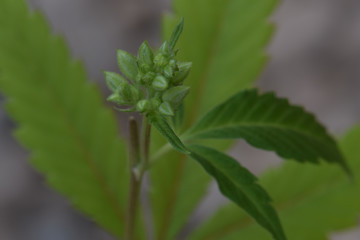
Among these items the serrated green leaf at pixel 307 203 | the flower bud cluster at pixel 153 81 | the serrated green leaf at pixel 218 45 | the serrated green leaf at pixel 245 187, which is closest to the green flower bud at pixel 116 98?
the flower bud cluster at pixel 153 81

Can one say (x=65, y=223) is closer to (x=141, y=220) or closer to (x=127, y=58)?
(x=141, y=220)

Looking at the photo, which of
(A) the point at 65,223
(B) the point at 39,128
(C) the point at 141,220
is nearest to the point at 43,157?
(B) the point at 39,128

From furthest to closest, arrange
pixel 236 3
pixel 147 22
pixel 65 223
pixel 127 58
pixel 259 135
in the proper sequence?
pixel 147 22 → pixel 65 223 → pixel 236 3 → pixel 259 135 → pixel 127 58

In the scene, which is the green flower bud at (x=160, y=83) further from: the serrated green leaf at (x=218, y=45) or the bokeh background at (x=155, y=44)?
the bokeh background at (x=155, y=44)

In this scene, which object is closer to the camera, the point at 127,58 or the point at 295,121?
the point at 127,58

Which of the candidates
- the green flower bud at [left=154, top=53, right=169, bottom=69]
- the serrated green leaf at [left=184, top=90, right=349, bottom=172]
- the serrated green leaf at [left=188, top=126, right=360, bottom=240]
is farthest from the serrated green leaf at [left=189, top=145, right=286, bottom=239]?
the serrated green leaf at [left=188, top=126, right=360, bottom=240]

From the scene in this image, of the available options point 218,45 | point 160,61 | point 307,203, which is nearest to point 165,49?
point 160,61
